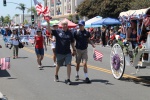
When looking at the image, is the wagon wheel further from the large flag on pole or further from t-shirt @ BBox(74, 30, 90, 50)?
the large flag on pole

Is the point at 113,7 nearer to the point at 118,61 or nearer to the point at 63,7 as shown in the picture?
the point at 118,61

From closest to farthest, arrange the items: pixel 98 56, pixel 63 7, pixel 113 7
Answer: pixel 98 56 < pixel 113 7 < pixel 63 7

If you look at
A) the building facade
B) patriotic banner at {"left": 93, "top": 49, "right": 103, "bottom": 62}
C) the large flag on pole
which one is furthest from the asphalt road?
the building facade

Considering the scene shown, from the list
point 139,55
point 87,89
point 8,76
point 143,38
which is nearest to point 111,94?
point 87,89

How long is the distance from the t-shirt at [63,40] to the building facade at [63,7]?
7917cm

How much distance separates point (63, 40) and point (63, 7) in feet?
300

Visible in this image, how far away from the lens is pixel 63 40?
386 inches

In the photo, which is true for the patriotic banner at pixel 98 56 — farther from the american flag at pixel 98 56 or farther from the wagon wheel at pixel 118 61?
the wagon wheel at pixel 118 61

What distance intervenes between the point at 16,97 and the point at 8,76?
11.5 feet

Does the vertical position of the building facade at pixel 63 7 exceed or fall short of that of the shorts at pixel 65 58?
it exceeds it

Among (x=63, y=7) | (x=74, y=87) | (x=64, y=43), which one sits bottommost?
(x=74, y=87)

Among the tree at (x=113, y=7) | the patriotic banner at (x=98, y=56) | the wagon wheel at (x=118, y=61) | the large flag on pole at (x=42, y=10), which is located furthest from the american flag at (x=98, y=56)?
the tree at (x=113, y=7)

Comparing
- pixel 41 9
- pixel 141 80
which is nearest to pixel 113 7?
pixel 141 80

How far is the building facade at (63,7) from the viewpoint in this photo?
9200 cm
